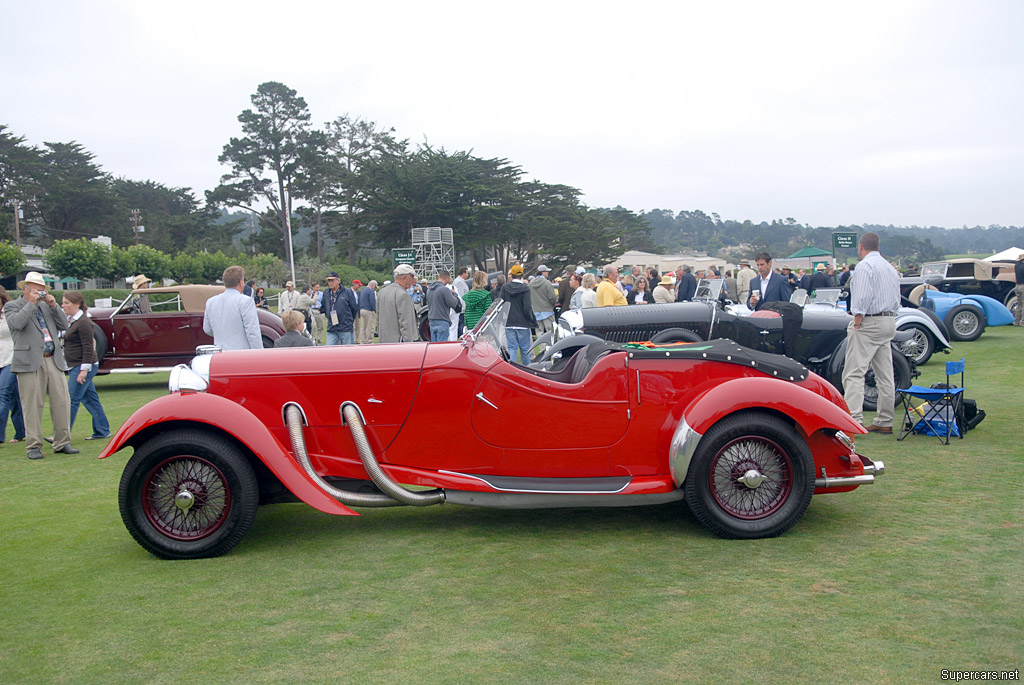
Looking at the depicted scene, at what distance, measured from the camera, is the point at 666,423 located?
4.40 meters

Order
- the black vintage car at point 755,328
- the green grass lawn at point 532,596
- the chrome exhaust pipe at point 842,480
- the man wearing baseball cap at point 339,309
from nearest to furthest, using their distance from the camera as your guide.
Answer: the green grass lawn at point 532,596
the chrome exhaust pipe at point 842,480
the black vintage car at point 755,328
the man wearing baseball cap at point 339,309

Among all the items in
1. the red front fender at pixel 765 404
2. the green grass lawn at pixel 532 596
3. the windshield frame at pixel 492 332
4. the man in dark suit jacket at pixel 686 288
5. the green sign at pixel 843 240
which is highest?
the green sign at pixel 843 240

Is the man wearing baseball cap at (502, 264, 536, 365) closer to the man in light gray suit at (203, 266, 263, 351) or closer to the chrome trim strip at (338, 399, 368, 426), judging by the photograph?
the man in light gray suit at (203, 266, 263, 351)

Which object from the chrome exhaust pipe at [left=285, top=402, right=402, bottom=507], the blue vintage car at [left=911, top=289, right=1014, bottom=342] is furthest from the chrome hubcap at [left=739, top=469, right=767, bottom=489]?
the blue vintage car at [left=911, top=289, right=1014, bottom=342]

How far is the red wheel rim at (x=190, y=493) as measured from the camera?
13.7ft

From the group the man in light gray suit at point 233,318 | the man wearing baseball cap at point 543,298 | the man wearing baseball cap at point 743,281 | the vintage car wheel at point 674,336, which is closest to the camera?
the man in light gray suit at point 233,318

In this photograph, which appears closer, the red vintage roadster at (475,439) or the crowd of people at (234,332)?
the red vintage roadster at (475,439)

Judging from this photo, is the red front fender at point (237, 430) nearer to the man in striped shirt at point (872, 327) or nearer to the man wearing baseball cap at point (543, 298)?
the man in striped shirt at point (872, 327)

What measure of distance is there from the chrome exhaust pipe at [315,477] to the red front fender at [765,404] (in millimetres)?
1773

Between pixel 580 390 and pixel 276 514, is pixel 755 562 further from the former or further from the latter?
pixel 276 514

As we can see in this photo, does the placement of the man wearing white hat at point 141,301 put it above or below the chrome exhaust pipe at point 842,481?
above

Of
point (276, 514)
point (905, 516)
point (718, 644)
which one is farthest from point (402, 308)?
point (718, 644)

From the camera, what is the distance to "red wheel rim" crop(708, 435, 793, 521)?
14.1ft

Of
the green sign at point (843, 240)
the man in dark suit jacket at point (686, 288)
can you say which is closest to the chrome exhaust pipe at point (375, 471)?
the man in dark suit jacket at point (686, 288)
